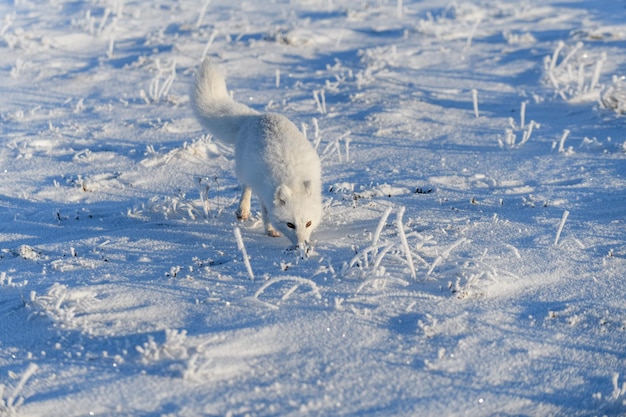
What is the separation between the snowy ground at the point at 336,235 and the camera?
3.08 m

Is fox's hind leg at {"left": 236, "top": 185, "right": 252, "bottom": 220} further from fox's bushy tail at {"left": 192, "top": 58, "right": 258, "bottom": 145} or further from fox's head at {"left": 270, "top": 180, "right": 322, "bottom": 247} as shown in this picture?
fox's head at {"left": 270, "top": 180, "right": 322, "bottom": 247}

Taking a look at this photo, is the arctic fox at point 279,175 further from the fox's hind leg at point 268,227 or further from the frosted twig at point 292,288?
the frosted twig at point 292,288

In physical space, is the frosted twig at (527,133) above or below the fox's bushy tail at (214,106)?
below

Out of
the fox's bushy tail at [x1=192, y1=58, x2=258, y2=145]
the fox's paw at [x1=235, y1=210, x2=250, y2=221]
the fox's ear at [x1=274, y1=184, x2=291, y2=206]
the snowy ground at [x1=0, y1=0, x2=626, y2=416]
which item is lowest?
the fox's paw at [x1=235, y1=210, x2=250, y2=221]

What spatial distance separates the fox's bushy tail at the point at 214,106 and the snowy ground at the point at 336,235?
55cm

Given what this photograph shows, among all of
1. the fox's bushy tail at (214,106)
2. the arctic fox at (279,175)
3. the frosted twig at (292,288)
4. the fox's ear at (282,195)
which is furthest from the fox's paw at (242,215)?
the frosted twig at (292,288)

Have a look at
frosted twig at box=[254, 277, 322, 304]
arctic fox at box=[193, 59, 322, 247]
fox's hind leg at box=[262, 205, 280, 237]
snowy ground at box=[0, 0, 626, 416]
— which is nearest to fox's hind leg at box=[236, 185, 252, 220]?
arctic fox at box=[193, 59, 322, 247]

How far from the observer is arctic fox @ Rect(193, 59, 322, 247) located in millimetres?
4598

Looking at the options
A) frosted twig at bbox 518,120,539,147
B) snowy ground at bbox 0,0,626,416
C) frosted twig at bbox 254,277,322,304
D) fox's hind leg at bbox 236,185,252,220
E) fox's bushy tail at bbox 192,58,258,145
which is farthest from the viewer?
frosted twig at bbox 518,120,539,147

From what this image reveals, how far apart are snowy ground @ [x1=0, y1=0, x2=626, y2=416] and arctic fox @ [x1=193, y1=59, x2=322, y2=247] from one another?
21 cm

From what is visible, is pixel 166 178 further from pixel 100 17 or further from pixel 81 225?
pixel 100 17

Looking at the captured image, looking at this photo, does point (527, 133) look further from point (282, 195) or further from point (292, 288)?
point (292, 288)

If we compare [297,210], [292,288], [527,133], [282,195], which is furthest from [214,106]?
[527,133]

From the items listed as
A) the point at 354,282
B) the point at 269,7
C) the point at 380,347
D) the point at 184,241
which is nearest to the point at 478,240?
the point at 354,282
